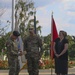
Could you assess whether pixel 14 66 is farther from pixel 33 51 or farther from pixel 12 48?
pixel 33 51

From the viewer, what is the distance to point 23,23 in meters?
36.3

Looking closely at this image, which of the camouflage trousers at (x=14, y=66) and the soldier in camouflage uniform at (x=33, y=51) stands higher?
the soldier in camouflage uniform at (x=33, y=51)

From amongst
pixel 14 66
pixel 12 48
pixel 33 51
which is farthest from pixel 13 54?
pixel 33 51

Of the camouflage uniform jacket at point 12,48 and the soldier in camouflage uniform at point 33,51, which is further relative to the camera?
the soldier in camouflage uniform at point 33,51

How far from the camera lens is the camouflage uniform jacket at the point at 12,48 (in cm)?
1057

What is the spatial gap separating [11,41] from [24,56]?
829mm

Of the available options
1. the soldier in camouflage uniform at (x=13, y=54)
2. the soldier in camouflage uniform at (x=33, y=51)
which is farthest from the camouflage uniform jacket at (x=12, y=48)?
the soldier in camouflage uniform at (x=33, y=51)

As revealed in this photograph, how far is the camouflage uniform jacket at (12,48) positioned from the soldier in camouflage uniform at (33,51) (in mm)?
495

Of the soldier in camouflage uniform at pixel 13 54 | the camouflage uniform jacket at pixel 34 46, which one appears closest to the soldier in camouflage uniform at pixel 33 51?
the camouflage uniform jacket at pixel 34 46

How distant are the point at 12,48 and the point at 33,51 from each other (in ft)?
2.37

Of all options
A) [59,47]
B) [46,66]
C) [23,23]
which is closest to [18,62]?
[59,47]

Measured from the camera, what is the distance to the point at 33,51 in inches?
431

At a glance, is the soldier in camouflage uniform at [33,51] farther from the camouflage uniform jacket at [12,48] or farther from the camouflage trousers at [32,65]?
the camouflage uniform jacket at [12,48]

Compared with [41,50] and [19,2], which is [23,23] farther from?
[41,50]
